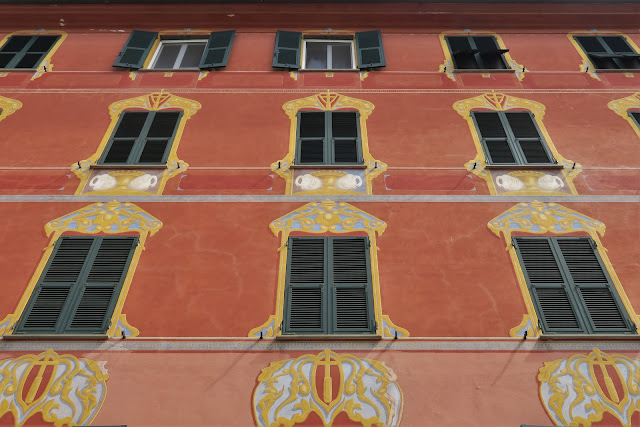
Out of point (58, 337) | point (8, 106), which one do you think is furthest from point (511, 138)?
point (8, 106)

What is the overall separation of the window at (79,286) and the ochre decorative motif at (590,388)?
486cm

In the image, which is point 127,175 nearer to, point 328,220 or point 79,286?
point 79,286

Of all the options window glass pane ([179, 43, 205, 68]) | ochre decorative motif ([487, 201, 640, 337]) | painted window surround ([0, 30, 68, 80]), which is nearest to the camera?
ochre decorative motif ([487, 201, 640, 337])

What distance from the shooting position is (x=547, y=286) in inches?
305

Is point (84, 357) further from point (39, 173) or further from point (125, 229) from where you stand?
point (39, 173)

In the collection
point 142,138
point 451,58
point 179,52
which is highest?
point 179,52

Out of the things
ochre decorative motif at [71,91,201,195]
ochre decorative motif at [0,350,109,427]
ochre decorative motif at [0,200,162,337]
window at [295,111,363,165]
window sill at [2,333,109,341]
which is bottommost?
ochre decorative motif at [0,350,109,427]

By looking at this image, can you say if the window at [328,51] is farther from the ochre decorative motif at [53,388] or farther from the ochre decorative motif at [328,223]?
the ochre decorative motif at [53,388]

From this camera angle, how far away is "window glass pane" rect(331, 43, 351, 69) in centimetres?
1223

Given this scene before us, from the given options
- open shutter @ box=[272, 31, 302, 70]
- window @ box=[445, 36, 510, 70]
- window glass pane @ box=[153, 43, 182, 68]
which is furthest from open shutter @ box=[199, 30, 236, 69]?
window @ box=[445, 36, 510, 70]

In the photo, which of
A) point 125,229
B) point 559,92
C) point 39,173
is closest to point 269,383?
point 125,229

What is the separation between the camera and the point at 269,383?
676cm

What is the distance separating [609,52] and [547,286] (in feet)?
21.5

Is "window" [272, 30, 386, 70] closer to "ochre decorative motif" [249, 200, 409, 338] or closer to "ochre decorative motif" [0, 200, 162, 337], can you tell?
"ochre decorative motif" [249, 200, 409, 338]
